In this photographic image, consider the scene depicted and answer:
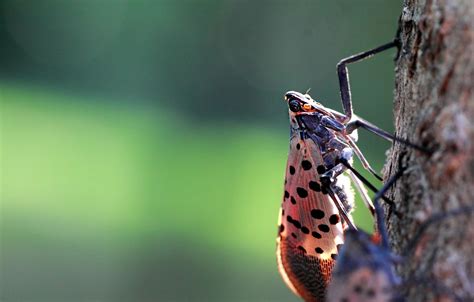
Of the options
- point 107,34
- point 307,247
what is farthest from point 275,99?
point 307,247

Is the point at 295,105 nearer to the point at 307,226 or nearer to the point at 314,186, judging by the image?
the point at 314,186

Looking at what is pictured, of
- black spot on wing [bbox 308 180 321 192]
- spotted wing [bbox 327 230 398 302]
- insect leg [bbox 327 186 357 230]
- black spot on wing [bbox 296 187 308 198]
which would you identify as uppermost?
black spot on wing [bbox 308 180 321 192]

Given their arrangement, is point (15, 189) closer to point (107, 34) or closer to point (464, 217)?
point (107, 34)

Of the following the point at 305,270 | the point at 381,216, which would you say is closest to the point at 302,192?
the point at 305,270

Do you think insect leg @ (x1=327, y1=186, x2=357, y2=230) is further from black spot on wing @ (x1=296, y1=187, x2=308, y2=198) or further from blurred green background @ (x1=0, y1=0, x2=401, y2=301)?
blurred green background @ (x1=0, y1=0, x2=401, y2=301)

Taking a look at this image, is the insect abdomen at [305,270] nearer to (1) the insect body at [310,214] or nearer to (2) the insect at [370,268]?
(1) the insect body at [310,214]

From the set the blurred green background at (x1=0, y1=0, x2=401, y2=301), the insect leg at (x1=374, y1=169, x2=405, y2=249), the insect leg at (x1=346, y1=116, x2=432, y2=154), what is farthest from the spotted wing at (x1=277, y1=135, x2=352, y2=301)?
the blurred green background at (x1=0, y1=0, x2=401, y2=301)

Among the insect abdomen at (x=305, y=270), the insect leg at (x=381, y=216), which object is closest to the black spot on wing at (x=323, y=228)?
the insect abdomen at (x=305, y=270)
